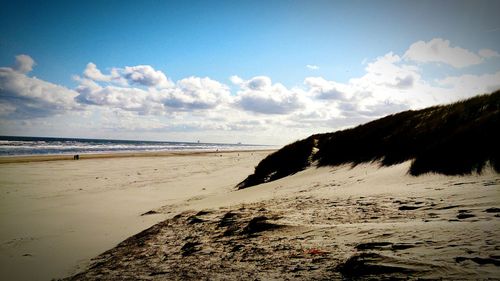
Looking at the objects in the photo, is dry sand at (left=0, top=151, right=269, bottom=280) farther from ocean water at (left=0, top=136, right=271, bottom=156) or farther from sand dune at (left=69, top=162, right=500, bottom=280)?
ocean water at (left=0, top=136, right=271, bottom=156)

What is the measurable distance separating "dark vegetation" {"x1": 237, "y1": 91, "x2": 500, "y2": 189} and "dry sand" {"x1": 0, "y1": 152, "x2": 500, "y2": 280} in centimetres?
57

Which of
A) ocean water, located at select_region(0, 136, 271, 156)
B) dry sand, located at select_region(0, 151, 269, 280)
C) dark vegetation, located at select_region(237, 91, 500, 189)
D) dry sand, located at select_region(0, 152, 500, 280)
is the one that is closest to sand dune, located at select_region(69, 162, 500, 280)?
dry sand, located at select_region(0, 152, 500, 280)

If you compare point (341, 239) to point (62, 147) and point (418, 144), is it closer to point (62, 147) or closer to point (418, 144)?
point (418, 144)

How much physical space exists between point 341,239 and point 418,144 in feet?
19.5

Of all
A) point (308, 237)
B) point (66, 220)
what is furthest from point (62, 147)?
point (308, 237)

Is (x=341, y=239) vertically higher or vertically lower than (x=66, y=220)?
higher

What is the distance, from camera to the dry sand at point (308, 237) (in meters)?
2.45

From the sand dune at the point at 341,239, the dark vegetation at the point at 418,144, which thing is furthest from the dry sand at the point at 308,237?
the dark vegetation at the point at 418,144

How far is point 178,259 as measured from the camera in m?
3.89

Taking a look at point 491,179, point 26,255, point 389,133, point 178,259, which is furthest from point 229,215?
point 389,133

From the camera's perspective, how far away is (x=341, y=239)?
326cm

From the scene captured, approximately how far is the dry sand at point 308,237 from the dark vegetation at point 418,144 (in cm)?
57

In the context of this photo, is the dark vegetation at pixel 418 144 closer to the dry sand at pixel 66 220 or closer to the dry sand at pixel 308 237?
the dry sand at pixel 308 237

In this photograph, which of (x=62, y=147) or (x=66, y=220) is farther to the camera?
(x=62, y=147)
